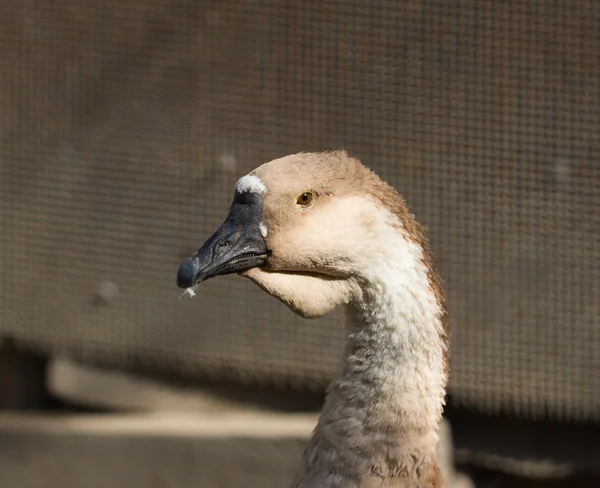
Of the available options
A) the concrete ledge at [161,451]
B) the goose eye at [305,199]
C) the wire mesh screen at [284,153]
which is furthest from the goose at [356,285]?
the concrete ledge at [161,451]

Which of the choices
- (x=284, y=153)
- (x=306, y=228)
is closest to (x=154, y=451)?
(x=284, y=153)

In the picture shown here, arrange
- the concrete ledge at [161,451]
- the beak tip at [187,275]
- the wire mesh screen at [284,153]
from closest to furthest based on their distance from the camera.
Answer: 1. the beak tip at [187,275]
2. the wire mesh screen at [284,153]
3. the concrete ledge at [161,451]

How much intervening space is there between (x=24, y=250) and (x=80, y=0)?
1.07 meters

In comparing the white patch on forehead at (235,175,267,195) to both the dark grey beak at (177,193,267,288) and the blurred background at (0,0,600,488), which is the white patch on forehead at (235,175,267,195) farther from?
the blurred background at (0,0,600,488)

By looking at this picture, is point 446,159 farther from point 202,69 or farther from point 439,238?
point 202,69

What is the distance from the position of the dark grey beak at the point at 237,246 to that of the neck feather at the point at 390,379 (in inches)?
9.7

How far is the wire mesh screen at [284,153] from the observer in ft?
12.3

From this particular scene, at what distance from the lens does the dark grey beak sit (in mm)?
2164

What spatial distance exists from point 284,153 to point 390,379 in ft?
6.07

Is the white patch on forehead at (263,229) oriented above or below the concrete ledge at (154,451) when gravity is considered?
above

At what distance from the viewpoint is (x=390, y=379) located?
223 cm

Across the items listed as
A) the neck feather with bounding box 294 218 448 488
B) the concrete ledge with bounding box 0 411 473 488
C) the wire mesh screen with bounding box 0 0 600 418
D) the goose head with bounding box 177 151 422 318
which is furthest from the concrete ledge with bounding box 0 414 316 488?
the goose head with bounding box 177 151 422 318

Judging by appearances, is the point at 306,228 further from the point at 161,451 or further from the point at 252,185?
the point at 161,451

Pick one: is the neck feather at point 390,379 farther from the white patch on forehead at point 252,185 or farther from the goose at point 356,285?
the white patch on forehead at point 252,185
